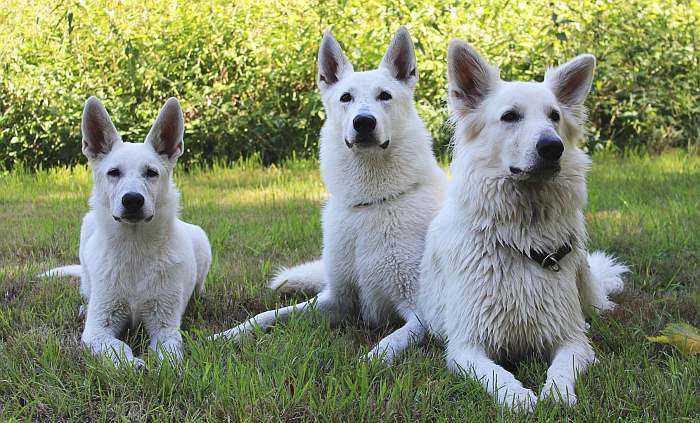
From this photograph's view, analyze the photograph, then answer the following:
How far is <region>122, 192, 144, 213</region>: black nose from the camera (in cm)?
377

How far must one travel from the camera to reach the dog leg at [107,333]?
3482 mm

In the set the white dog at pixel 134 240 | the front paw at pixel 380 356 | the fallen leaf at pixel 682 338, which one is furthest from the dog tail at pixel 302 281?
the fallen leaf at pixel 682 338

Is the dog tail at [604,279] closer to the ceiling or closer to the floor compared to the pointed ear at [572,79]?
closer to the floor

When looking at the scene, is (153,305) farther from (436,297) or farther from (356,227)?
(436,297)

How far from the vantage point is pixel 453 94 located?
3789 mm

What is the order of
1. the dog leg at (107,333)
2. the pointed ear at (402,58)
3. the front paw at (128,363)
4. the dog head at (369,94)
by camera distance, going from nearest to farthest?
1. the front paw at (128,363)
2. the dog leg at (107,333)
3. the dog head at (369,94)
4. the pointed ear at (402,58)

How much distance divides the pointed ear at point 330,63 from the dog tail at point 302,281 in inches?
42.7

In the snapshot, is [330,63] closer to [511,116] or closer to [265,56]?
[511,116]

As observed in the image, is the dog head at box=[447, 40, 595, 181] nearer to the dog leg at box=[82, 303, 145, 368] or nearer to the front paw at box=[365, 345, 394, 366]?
the front paw at box=[365, 345, 394, 366]

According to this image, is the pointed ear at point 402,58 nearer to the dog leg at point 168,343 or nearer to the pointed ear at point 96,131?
the pointed ear at point 96,131

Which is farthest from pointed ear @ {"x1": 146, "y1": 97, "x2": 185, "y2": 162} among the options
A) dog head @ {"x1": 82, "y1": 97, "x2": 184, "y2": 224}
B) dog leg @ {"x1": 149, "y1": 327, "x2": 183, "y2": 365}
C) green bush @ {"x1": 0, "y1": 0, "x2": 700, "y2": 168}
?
green bush @ {"x1": 0, "y1": 0, "x2": 700, "y2": 168}

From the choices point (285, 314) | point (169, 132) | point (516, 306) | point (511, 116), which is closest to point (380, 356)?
point (516, 306)

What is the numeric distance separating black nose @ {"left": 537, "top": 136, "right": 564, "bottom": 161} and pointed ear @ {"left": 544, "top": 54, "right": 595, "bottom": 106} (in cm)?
47

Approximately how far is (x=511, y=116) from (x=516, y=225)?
48 cm
